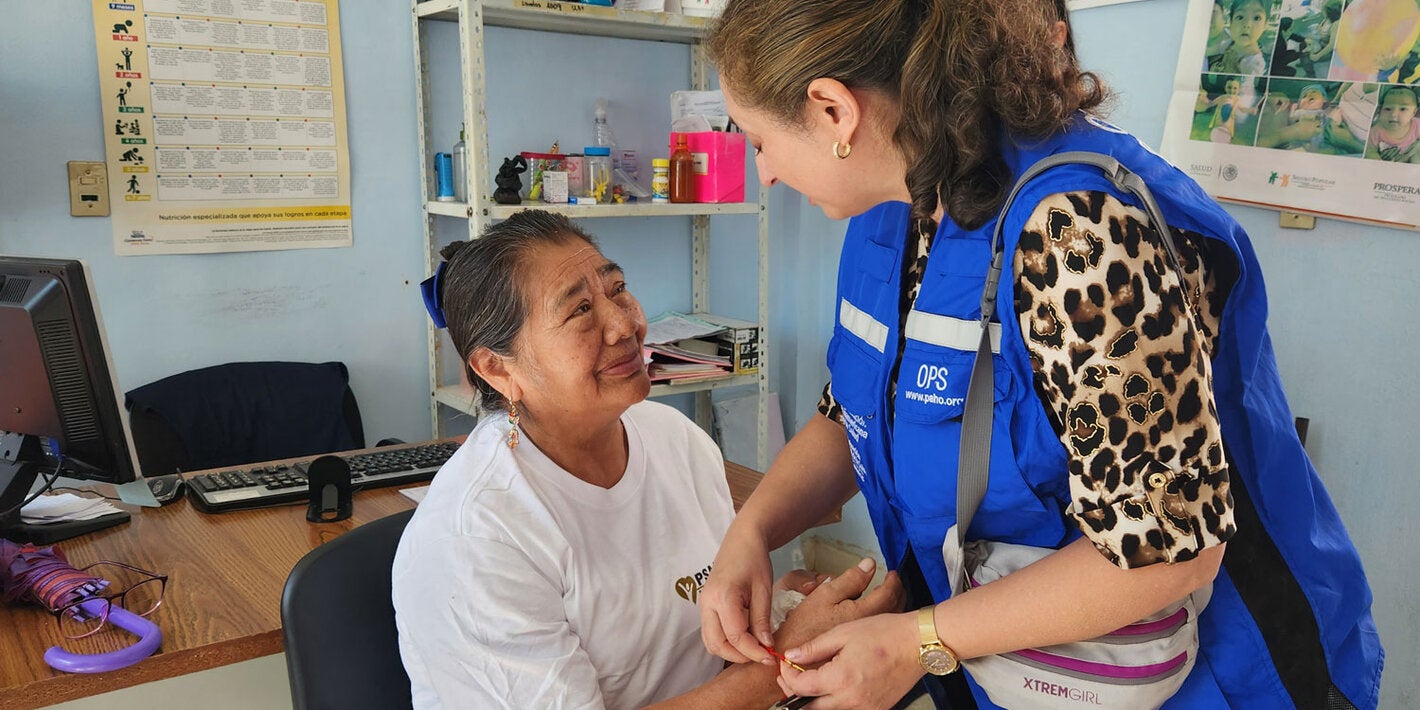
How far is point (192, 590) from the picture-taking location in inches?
62.0

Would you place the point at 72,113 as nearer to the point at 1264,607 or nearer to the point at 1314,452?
the point at 1264,607

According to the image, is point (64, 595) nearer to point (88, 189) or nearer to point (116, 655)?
point (116, 655)

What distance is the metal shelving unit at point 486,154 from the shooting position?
2621mm

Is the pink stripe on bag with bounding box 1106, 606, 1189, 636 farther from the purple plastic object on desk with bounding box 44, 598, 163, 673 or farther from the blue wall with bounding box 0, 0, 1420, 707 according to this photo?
the blue wall with bounding box 0, 0, 1420, 707

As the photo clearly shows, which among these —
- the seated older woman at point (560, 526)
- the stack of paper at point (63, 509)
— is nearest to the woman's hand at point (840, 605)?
the seated older woman at point (560, 526)

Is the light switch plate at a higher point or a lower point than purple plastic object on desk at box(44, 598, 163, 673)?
higher

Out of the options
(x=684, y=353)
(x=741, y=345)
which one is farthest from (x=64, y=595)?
(x=741, y=345)

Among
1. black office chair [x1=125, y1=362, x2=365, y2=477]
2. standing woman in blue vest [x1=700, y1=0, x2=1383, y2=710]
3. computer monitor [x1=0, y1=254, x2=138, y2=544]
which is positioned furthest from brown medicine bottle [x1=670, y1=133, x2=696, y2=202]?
standing woman in blue vest [x1=700, y1=0, x2=1383, y2=710]

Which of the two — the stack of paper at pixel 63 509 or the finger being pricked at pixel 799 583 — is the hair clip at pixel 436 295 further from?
the stack of paper at pixel 63 509

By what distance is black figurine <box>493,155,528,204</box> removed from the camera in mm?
2742

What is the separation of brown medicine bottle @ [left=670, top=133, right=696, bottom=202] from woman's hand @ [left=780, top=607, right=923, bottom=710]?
2195 mm

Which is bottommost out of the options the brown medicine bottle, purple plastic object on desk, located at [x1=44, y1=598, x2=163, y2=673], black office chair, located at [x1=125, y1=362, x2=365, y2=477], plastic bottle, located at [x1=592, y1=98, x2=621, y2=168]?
black office chair, located at [x1=125, y1=362, x2=365, y2=477]

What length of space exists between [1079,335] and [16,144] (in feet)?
8.39

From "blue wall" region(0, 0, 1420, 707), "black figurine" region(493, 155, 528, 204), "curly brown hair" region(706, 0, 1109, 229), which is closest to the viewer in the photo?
"curly brown hair" region(706, 0, 1109, 229)
